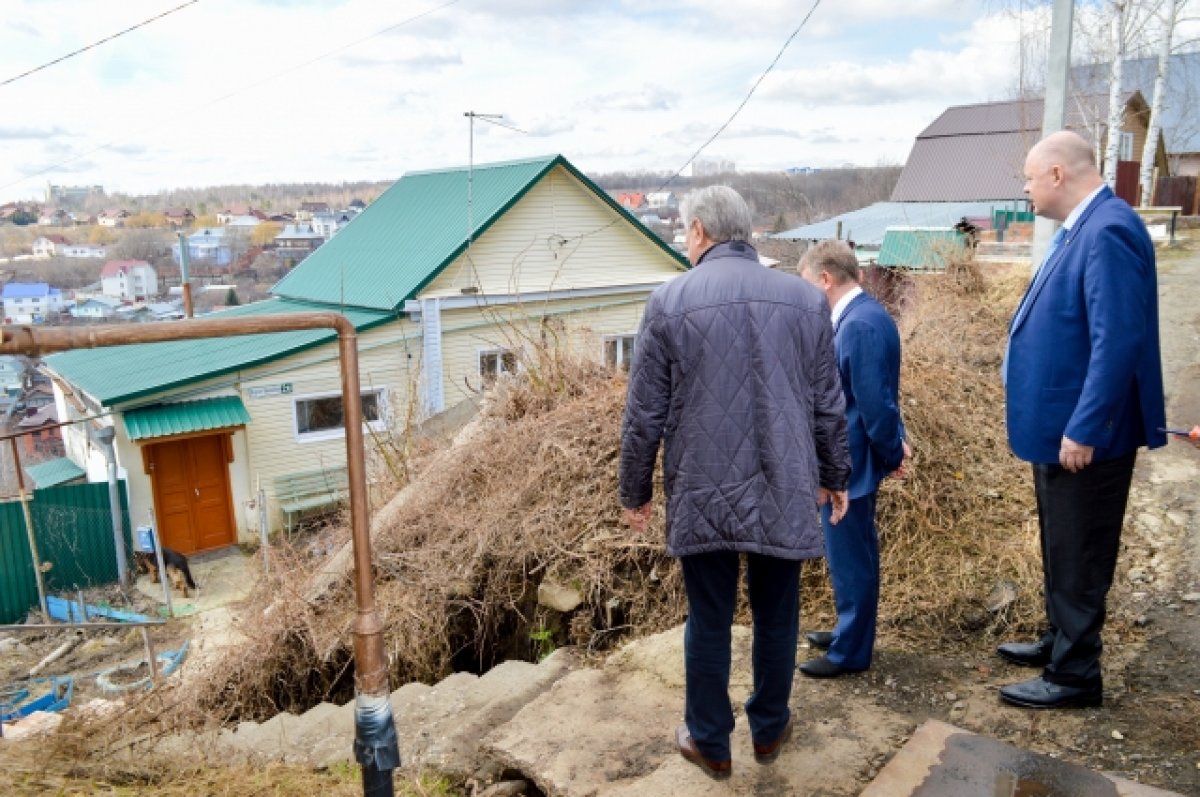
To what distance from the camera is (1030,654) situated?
3.29 meters

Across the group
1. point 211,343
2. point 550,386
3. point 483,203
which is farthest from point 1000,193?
point 550,386

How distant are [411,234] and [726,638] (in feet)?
54.7

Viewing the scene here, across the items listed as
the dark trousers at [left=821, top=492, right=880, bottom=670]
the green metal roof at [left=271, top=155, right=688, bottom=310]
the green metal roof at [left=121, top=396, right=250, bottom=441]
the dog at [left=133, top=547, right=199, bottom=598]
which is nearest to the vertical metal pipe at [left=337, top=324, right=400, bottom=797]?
the dark trousers at [left=821, top=492, right=880, bottom=670]

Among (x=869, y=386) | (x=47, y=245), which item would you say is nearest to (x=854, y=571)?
(x=869, y=386)

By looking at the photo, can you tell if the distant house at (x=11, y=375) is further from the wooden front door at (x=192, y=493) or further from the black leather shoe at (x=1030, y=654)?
the black leather shoe at (x=1030, y=654)

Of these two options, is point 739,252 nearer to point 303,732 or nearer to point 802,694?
→ point 802,694

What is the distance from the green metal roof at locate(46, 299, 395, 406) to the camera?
45.4 ft

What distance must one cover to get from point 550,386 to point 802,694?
3.75 m

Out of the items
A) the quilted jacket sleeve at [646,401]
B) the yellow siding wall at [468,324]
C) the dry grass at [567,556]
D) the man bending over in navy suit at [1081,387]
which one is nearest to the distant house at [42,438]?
the yellow siding wall at [468,324]

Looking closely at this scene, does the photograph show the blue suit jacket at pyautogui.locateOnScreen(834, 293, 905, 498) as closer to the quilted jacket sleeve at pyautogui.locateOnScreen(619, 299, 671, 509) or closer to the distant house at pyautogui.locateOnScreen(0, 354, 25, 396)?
the quilted jacket sleeve at pyautogui.locateOnScreen(619, 299, 671, 509)

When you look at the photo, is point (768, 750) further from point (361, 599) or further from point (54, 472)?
point (54, 472)

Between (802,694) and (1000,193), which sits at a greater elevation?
(1000,193)

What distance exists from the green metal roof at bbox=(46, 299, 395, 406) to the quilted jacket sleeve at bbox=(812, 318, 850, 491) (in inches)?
486

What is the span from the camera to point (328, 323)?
7.27 ft
